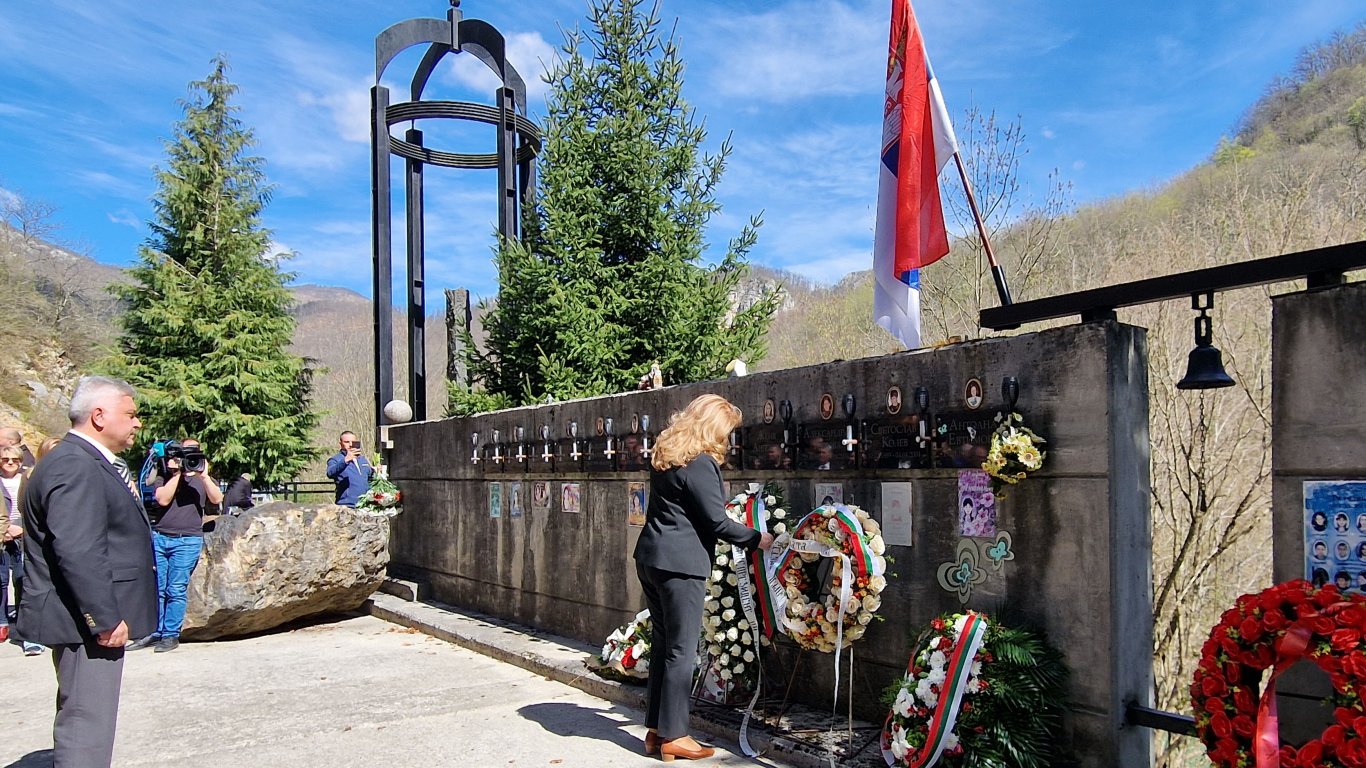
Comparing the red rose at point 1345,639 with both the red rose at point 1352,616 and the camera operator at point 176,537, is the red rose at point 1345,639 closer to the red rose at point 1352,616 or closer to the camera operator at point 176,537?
the red rose at point 1352,616

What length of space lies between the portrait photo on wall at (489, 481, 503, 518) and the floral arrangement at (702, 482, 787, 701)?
15.8 ft

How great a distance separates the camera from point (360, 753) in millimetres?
5793

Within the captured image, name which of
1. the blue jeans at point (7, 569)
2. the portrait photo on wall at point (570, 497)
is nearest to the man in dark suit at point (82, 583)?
the portrait photo on wall at point (570, 497)

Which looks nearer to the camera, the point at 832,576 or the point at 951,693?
the point at 951,693

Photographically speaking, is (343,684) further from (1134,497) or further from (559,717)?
(1134,497)

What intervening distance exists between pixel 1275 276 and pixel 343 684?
23.3 ft

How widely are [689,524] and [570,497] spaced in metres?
3.83

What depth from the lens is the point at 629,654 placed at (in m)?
6.84

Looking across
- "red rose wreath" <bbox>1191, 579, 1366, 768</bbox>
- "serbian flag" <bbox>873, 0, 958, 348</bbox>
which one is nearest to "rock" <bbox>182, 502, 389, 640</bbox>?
"serbian flag" <bbox>873, 0, 958, 348</bbox>

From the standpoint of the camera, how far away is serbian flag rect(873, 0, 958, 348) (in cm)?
593

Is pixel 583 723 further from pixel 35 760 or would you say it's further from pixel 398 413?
pixel 398 413

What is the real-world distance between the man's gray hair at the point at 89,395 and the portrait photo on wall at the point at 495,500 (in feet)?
19.3

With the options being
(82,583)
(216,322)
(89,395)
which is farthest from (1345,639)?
(216,322)

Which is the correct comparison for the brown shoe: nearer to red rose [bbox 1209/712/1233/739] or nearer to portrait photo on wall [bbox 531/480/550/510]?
red rose [bbox 1209/712/1233/739]
